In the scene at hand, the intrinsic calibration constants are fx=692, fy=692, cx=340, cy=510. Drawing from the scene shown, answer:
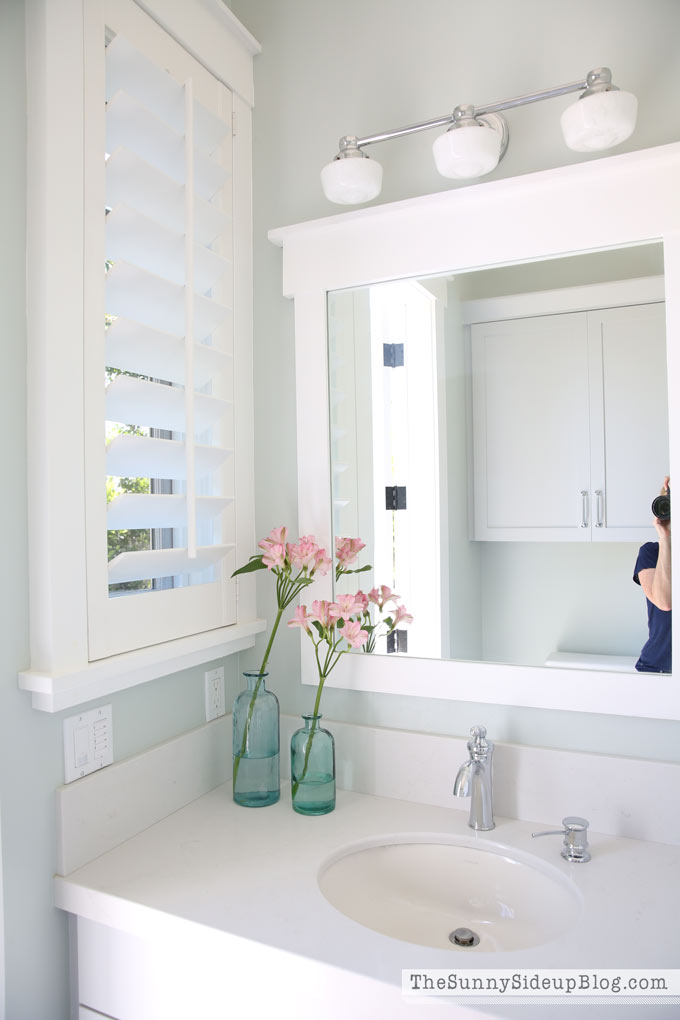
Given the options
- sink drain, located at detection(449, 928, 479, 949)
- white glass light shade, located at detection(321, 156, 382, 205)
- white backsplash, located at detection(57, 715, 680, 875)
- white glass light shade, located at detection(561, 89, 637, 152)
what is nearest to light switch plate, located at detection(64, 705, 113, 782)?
white backsplash, located at detection(57, 715, 680, 875)

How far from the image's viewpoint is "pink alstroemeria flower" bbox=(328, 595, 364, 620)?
1284 millimetres

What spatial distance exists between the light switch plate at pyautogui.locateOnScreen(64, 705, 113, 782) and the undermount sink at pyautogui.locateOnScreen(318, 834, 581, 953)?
41 centimetres

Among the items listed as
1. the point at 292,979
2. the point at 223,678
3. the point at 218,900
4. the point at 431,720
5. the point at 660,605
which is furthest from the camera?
the point at 223,678

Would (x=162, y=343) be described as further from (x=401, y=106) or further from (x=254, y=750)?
(x=254, y=750)

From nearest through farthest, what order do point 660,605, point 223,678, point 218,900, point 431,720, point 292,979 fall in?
point 292,979 → point 218,900 → point 660,605 → point 431,720 → point 223,678

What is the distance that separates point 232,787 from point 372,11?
160cm

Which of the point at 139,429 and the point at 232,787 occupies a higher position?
the point at 139,429

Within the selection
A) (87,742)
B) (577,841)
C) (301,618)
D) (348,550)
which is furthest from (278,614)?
(577,841)

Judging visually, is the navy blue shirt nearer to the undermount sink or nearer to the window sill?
the undermount sink

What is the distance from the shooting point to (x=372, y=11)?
1390mm

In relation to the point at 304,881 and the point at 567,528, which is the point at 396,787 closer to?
the point at 304,881

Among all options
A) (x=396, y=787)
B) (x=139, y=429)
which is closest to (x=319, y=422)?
(x=139, y=429)

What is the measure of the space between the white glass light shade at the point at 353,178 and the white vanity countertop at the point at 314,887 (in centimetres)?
116

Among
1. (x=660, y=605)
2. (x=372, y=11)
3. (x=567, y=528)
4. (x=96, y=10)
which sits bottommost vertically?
(x=660, y=605)
